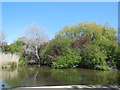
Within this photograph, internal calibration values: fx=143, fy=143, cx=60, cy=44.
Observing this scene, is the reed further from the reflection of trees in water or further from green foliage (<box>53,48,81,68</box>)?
the reflection of trees in water

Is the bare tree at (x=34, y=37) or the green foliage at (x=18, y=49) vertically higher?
the bare tree at (x=34, y=37)

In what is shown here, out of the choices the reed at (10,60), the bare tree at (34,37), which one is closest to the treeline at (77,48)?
the bare tree at (34,37)

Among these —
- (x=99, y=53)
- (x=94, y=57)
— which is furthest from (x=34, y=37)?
(x=99, y=53)

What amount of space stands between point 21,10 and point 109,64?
417cm

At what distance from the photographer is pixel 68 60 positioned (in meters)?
6.29

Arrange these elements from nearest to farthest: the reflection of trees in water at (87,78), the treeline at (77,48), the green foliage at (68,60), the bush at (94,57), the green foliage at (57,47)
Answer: the reflection of trees in water at (87,78)
the bush at (94,57)
the treeline at (77,48)
the green foliage at (68,60)
the green foliage at (57,47)

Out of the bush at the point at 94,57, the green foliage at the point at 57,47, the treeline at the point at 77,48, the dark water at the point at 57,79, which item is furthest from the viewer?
the green foliage at the point at 57,47

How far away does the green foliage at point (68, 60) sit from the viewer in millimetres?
6305

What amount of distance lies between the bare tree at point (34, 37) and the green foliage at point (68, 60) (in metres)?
1.98

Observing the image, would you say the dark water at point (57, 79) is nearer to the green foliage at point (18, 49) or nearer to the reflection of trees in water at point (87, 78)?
the reflection of trees in water at point (87, 78)

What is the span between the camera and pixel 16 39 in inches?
344

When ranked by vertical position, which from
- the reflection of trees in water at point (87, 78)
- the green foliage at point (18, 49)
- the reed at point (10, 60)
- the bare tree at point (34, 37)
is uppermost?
the bare tree at point (34, 37)

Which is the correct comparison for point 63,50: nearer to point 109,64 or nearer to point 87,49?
point 87,49

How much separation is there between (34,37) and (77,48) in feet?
8.81
